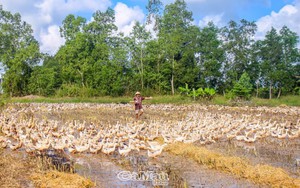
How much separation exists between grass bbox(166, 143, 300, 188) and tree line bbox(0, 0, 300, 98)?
29946 mm

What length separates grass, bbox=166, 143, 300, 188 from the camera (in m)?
6.93

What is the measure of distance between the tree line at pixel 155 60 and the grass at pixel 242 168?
98.2ft

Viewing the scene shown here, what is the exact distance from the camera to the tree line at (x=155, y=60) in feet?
132

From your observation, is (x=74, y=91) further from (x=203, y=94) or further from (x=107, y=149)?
(x=107, y=149)

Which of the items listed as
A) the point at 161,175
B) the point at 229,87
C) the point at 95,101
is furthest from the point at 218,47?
the point at 161,175

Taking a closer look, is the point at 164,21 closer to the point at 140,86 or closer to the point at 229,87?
the point at 140,86

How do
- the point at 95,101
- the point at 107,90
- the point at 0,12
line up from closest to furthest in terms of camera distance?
1. the point at 95,101
2. the point at 107,90
3. the point at 0,12

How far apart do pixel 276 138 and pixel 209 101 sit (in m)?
19.4

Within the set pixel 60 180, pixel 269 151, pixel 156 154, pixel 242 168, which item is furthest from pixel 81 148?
pixel 269 151

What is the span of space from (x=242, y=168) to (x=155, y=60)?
34174mm

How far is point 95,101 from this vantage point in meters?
34.6

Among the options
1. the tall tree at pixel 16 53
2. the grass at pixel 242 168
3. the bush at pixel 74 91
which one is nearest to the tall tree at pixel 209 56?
the bush at pixel 74 91

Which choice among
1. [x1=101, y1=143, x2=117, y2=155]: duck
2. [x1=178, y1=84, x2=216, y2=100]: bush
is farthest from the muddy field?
[x1=178, y1=84, x2=216, y2=100]: bush

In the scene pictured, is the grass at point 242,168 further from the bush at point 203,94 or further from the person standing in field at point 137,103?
the bush at point 203,94
